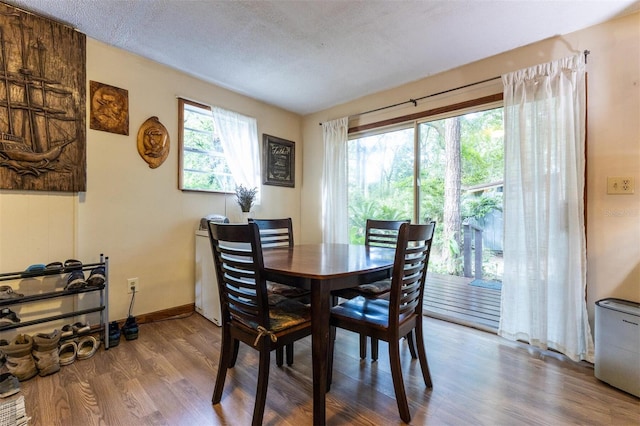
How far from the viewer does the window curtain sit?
3012mm

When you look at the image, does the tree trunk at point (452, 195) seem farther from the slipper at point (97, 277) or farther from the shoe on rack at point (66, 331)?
the shoe on rack at point (66, 331)

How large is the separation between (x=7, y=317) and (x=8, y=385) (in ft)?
1.36

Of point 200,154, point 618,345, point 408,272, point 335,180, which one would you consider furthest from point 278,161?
point 618,345

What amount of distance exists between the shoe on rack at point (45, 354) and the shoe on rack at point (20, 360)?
0.03 m

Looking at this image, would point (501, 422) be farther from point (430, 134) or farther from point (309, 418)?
point (430, 134)

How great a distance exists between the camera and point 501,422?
1.35 meters

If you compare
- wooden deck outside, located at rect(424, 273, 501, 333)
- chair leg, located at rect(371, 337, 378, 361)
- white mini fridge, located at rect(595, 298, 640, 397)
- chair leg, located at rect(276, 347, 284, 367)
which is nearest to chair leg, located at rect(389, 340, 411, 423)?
chair leg, located at rect(371, 337, 378, 361)

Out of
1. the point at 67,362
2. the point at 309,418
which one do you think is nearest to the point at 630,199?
the point at 309,418

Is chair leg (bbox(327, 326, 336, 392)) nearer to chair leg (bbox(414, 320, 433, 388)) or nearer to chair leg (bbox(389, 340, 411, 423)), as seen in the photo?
chair leg (bbox(389, 340, 411, 423))

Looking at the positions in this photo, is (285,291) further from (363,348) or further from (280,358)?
(363,348)

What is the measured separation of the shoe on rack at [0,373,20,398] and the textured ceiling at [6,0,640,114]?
232cm

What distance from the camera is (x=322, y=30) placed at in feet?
6.74

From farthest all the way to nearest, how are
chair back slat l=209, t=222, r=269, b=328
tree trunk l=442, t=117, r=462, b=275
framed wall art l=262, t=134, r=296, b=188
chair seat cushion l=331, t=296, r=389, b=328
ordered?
framed wall art l=262, t=134, r=296, b=188
tree trunk l=442, t=117, r=462, b=275
chair seat cushion l=331, t=296, r=389, b=328
chair back slat l=209, t=222, r=269, b=328

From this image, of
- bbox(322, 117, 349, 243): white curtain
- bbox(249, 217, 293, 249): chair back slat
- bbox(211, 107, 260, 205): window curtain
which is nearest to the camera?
bbox(249, 217, 293, 249): chair back slat
